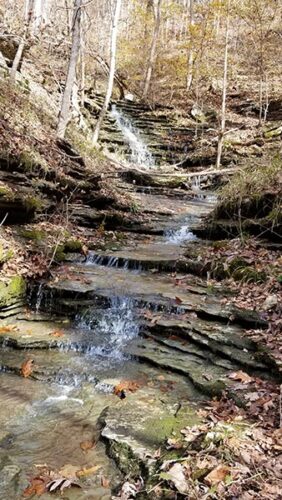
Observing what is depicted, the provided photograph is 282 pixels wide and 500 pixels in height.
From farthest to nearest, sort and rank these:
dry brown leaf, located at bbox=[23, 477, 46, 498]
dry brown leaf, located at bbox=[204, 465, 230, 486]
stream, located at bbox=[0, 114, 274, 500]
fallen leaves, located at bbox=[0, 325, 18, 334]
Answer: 1. fallen leaves, located at bbox=[0, 325, 18, 334]
2. stream, located at bbox=[0, 114, 274, 500]
3. dry brown leaf, located at bbox=[23, 477, 46, 498]
4. dry brown leaf, located at bbox=[204, 465, 230, 486]

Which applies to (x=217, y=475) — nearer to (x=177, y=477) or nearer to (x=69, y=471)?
(x=177, y=477)

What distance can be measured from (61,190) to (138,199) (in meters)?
3.97

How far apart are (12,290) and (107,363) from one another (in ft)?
7.11

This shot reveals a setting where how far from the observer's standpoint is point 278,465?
313 centimetres

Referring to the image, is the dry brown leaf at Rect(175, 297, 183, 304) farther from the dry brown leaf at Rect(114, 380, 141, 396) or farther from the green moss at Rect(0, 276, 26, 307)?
the green moss at Rect(0, 276, 26, 307)

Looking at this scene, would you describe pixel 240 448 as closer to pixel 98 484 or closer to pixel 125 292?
pixel 98 484

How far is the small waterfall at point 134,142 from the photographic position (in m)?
18.1

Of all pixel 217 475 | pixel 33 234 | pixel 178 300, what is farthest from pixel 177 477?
pixel 33 234

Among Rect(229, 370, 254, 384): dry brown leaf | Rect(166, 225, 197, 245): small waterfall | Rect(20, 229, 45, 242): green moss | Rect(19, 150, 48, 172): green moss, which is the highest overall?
Rect(19, 150, 48, 172): green moss

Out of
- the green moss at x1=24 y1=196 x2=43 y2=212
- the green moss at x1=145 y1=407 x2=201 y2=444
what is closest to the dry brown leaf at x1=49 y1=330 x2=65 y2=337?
the green moss at x1=145 y1=407 x2=201 y2=444

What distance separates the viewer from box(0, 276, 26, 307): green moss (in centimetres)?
644

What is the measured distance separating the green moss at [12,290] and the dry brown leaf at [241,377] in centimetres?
359

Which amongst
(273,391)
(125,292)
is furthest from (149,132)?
(273,391)

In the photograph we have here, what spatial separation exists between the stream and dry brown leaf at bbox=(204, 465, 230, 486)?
61 centimetres
